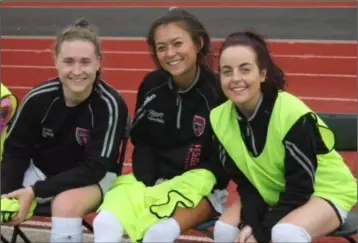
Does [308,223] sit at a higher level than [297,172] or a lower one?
lower

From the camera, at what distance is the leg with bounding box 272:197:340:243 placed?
240 centimetres

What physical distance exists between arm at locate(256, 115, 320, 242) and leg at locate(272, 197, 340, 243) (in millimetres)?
38

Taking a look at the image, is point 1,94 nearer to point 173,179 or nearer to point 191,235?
point 173,179

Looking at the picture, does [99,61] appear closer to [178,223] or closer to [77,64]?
[77,64]

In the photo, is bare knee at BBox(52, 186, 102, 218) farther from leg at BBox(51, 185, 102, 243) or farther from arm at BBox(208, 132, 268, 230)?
arm at BBox(208, 132, 268, 230)

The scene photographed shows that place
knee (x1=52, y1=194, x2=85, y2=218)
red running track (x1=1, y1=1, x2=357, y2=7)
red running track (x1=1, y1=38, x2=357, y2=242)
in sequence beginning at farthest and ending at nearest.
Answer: red running track (x1=1, y1=1, x2=357, y2=7), red running track (x1=1, y1=38, x2=357, y2=242), knee (x1=52, y1=194, x2=85, y2=218)

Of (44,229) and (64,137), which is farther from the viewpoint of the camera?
(44,229)

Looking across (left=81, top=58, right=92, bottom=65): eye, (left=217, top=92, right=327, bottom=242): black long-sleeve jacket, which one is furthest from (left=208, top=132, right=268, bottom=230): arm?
(left=81, top=58, right=92, bottom=65): eye

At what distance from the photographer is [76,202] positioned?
280cm

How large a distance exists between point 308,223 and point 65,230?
3.30ft

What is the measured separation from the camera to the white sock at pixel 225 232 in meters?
2.61

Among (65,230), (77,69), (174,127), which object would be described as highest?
(77,69)

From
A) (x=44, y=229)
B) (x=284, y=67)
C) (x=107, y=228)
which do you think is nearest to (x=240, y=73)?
(x=107, y=228)

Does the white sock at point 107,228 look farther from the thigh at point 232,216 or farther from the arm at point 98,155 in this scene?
the thigh at point 232,216
